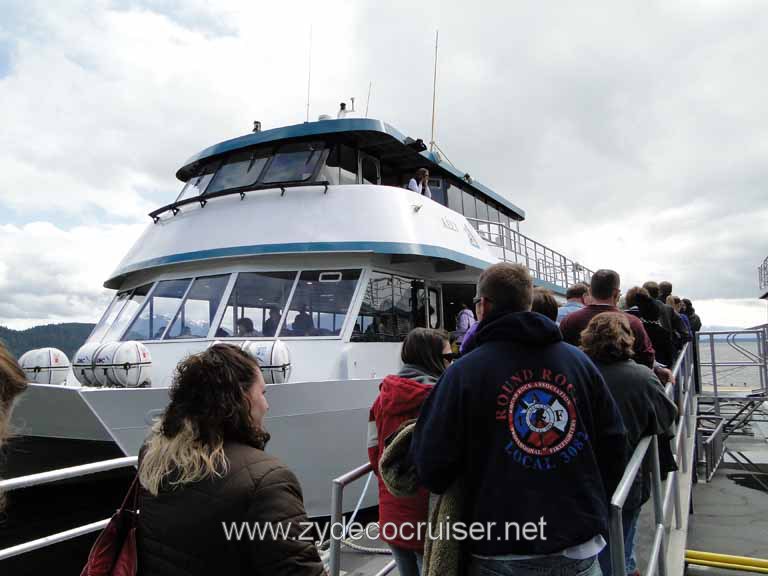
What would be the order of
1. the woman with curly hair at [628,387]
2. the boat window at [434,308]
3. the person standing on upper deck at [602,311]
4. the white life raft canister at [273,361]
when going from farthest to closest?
the boat window at [434,308] → the white life raft canister at [273,361] → the person standing on upper deck at [602,311] → the woman with curly hair at [628,387]

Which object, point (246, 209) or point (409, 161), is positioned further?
point (409, 161)

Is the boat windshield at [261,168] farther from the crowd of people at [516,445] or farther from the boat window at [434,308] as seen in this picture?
the crowd of people at [516,445]

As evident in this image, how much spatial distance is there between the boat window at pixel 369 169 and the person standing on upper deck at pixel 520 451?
6874 millimetres

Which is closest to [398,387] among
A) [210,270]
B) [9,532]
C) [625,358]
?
[625,358]

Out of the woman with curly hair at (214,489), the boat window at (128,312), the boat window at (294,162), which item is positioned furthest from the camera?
the boat window at (294,162)

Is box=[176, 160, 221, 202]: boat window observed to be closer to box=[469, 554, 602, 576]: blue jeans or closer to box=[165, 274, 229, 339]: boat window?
box=[165, 274, 229, 339]: boat window

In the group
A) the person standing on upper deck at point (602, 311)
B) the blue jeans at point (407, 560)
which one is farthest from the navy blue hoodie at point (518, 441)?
the person standing on upper deck at point (602, 311)

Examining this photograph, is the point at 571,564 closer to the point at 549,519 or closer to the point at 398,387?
the point at 549,519

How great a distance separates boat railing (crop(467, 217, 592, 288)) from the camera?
1114cm

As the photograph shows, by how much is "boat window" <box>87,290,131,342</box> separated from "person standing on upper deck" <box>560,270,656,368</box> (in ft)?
20.9

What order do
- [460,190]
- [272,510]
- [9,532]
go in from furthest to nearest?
[460,190], [9,532], [272,510]

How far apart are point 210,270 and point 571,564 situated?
235 inches

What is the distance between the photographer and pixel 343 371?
6.23m

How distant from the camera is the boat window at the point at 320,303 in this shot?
648 cm
